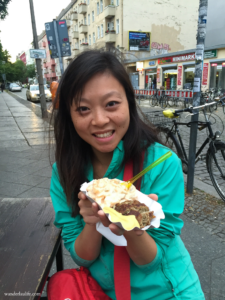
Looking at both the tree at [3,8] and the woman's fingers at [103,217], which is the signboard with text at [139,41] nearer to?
the tree at [3,8]

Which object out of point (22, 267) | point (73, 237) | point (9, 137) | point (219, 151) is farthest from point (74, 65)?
point (9, 137)

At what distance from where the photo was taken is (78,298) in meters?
1.15

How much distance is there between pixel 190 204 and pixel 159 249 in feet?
8.17

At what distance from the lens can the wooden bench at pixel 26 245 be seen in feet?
3.49

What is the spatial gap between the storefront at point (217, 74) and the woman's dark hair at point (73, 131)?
18.1 meters

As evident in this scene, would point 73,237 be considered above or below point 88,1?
below

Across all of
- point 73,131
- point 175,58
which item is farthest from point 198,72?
point 175,58

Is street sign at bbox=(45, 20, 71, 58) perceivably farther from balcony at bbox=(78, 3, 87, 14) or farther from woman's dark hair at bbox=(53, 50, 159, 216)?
balcony at bbox=(78, 3, 87, 14)

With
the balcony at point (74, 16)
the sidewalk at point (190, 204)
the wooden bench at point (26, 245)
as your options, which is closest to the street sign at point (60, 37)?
the sidewalk at point (190, 204)

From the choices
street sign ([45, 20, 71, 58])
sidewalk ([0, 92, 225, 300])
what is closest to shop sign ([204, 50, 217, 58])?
street sign ([45, 20, 71, 58])

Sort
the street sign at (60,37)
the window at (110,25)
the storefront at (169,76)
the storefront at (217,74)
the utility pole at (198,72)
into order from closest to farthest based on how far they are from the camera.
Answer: the utility pole at (198,72) → the street sign at (60,37) → the storefront at (217,74) → the storefront at (169,76) → the window at (110,25)

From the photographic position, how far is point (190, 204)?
3.49 meters

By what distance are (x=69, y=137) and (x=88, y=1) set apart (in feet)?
147

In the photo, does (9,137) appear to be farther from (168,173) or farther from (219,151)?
(168,173)
